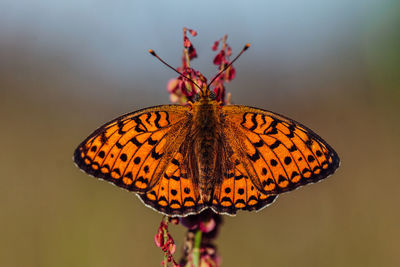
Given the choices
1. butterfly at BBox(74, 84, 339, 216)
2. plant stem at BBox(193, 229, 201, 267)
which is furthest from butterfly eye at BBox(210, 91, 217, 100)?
plant stem at BBox(193, 229, 201, 267)

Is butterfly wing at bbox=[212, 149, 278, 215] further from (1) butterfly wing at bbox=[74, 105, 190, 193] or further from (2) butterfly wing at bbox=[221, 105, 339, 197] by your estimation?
(1) butterfly wing at bbox=[74, 105, 190, 193]

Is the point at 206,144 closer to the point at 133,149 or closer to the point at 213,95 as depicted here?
the point at 213,95

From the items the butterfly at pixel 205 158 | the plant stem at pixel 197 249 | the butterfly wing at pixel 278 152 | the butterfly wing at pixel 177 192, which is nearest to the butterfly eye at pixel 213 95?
the butterfly at pixel 205 158

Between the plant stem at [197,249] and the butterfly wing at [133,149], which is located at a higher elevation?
the butterfly wing at [133,149]

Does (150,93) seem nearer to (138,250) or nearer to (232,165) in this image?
(138,250)

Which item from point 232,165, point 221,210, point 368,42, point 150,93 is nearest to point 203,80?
point 232,165

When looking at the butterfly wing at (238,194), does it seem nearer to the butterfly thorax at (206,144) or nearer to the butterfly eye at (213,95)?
the butterfly thorax at (206,144)
